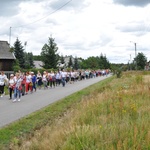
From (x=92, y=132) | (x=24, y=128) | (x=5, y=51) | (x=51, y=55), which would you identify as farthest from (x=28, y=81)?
(x=51, y=55)

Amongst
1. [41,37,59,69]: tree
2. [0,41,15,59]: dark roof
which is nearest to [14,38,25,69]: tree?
[0,41,15,59]: dark roof

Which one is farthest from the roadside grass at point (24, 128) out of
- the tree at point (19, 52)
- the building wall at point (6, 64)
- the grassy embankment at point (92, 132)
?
the tree at point (19, 52)

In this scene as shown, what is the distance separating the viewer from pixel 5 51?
2331 inches

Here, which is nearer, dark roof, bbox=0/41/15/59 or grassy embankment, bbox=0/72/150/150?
grassy embankment, bbox=0/72/150/150

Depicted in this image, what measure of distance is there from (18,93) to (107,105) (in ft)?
26.5

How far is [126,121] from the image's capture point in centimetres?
809

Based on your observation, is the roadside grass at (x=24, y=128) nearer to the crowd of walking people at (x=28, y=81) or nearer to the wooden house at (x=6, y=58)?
the crowd of walking people at (x=28, y=81)

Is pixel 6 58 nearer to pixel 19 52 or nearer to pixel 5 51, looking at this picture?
pixel 5 51

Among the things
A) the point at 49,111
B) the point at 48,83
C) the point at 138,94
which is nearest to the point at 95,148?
the point at 49,111

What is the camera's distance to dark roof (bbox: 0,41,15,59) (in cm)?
5798

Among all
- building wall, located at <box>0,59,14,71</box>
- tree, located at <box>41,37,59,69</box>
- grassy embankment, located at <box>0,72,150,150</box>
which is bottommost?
grassy embankment, located at <box>0,72,150,150</box>

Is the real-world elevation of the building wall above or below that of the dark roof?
below

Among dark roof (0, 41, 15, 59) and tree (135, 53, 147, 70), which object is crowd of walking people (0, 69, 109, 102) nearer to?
dark roof (0, 41, 15, 59)

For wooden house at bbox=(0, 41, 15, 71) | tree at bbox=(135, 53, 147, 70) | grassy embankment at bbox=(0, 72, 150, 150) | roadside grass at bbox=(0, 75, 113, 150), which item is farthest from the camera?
tree at bbox=(135, 53, 147, 70)
